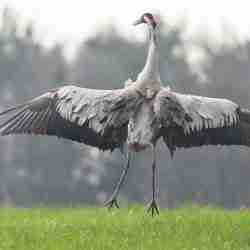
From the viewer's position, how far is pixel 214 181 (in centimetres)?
6197

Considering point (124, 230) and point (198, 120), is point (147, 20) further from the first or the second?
point (124, 230)

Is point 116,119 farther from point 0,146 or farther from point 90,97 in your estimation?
point 0,146

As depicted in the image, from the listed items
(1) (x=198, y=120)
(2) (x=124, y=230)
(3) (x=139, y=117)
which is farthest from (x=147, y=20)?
(2) (x=124, y=230)

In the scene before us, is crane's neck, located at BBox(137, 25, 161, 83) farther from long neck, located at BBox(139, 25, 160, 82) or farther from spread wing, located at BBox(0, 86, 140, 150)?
spread wing, located at BBox(0, 86, 140, 150)

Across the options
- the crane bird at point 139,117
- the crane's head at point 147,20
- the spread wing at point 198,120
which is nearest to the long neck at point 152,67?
the crane bird at point 139,117

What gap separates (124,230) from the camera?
1440 centimetres

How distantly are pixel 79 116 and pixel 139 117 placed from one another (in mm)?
717

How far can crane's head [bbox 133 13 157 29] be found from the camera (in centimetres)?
1670

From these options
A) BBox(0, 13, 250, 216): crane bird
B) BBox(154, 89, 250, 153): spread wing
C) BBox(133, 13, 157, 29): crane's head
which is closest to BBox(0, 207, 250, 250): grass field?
BBox(0, 13, 250, 216): crane bird

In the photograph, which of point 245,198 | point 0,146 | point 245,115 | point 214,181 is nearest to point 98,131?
point 245,115

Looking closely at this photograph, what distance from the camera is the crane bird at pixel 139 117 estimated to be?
15.6 metres

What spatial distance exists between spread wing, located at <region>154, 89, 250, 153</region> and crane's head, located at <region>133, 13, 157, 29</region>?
1368 mm

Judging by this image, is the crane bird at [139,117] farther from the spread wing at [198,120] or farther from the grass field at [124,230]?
the grass field at [124,230]

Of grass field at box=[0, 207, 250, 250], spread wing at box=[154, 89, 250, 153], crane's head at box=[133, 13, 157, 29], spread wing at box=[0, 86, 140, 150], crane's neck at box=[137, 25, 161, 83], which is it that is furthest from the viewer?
crane's head at box=[133, 13, 157, 29]
